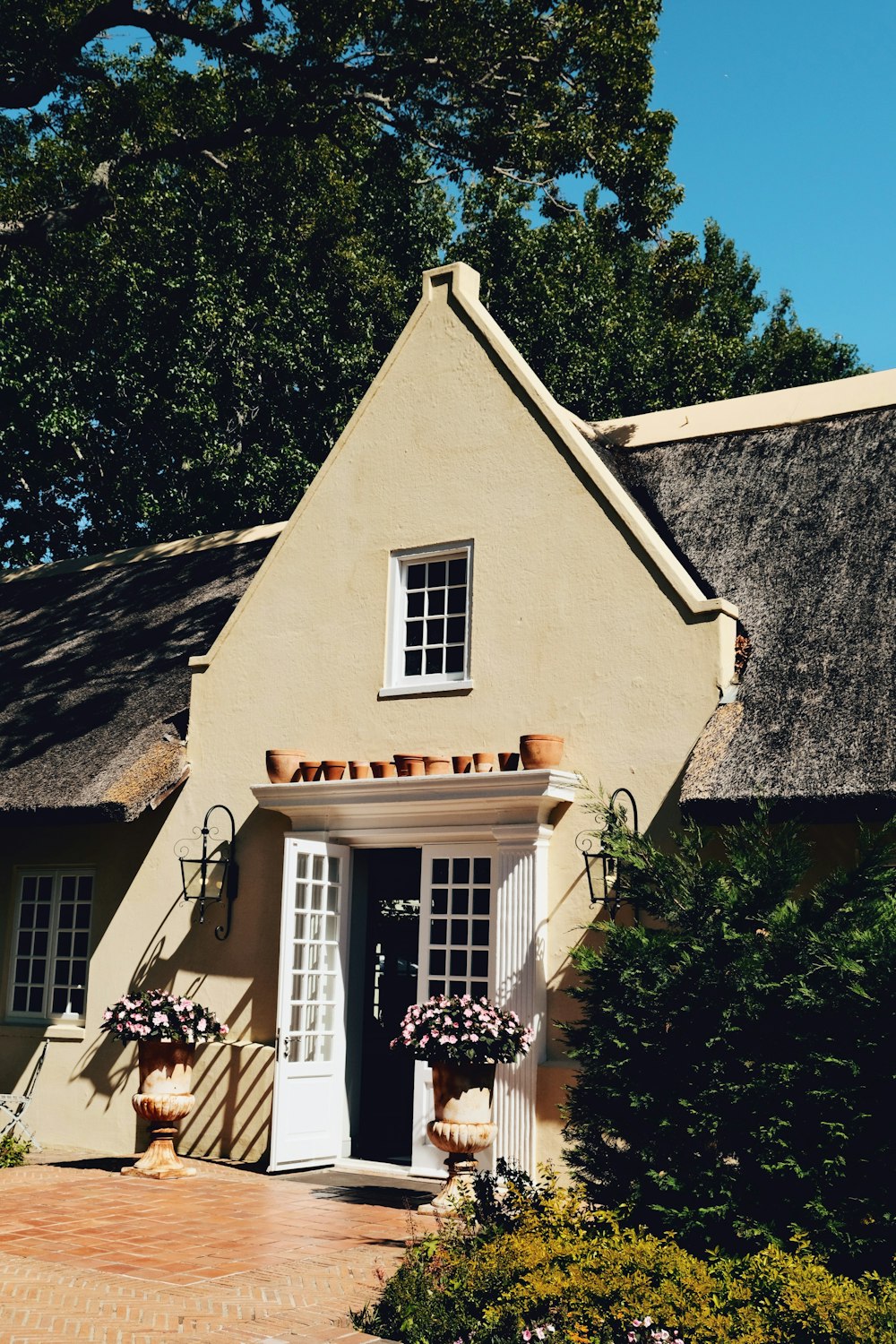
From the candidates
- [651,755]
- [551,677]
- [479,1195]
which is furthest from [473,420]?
[479,1195]

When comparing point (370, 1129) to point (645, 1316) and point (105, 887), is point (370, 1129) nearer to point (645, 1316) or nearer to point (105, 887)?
point (105, 887)

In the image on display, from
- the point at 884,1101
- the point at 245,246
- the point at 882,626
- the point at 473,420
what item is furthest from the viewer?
the point at 245,246

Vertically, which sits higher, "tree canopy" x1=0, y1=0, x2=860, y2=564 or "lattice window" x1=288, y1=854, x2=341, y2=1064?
"tree canopy" x1=0, y1=0, x2=860, y2=564

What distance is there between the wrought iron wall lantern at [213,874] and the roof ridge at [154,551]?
5097 millimetres

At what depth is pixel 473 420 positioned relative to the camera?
13.1 metres

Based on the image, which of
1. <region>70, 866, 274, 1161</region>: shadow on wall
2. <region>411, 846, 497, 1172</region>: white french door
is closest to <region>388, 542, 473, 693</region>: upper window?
<region>411, 846, 497, 1172</region>: white french door

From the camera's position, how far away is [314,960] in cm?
1289

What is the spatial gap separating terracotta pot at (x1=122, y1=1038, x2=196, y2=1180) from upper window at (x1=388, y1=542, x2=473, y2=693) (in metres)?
4.07

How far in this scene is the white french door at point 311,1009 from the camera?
12305mm

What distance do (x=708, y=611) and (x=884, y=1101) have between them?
15.4ft

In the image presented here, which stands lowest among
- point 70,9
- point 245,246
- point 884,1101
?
point 884,1101

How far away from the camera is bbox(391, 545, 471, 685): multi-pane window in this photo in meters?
13.1

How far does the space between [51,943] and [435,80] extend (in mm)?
11089

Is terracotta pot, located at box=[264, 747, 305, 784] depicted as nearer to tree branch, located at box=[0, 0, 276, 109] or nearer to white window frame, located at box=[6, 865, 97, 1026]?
white window frame, located at box=[6, 865, 97, 1026]
